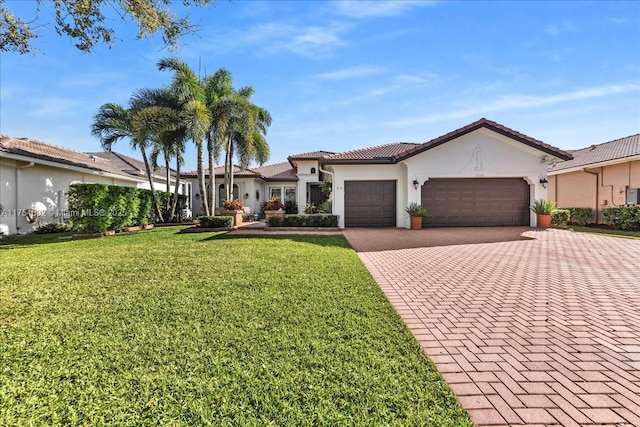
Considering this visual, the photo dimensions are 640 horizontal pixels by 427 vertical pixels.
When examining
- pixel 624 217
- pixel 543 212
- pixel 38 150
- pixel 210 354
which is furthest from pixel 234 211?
pixel 624 217

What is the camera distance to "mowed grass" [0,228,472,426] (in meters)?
2.34

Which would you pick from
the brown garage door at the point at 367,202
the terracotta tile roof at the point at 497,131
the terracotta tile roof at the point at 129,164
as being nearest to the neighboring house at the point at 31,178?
the terracotta tile roof at the point at 129,164

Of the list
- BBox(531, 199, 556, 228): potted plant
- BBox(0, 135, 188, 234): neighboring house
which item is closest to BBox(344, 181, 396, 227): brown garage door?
BBox(531, 199, 556, 228): potted plant

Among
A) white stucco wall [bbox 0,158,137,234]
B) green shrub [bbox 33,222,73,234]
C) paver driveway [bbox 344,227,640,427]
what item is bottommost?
paver driveway [bbox 344,227,640,427]

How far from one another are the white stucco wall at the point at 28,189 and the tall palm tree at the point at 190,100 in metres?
6.53

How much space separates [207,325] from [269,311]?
82 centimetres

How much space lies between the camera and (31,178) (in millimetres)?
14344

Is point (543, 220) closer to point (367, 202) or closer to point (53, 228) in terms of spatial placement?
point (367, 202)

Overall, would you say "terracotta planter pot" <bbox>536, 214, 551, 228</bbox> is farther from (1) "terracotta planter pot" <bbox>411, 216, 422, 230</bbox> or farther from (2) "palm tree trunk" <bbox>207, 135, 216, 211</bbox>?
(2) "palm tree trunk" <bbox>207, 135, 216, 211</bbox>

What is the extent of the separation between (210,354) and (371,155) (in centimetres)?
1459

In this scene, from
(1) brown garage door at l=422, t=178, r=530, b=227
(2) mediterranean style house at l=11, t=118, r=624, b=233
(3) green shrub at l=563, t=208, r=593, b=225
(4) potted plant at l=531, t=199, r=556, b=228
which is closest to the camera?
(2) mediterranean style house at l=11, t=118, r=624, b=233

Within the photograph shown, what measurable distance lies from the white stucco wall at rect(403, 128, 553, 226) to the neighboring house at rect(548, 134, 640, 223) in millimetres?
4148

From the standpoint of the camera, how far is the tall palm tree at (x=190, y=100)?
16.0 metres

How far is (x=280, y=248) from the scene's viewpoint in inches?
362
